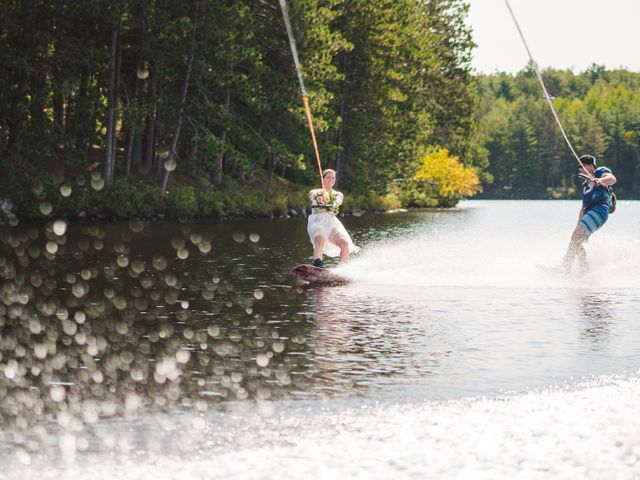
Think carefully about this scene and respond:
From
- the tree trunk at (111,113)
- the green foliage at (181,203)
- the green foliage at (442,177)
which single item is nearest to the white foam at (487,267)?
the green foliage at (181,203)

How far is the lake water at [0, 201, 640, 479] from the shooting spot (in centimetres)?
638

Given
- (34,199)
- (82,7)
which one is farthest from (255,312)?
(82,7)

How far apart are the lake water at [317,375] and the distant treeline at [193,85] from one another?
83.2ft

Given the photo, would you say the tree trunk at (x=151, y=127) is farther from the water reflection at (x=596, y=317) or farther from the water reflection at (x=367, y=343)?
the water reflection at (x=367, y=343)

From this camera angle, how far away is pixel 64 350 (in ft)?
33.6

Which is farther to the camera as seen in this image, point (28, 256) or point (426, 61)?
point (426, 61)

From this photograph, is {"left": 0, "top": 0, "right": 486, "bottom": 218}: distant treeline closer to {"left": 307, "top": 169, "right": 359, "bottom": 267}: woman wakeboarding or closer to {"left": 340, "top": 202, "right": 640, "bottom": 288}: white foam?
{"left": 340, "top": 202, "right": 640, "bottom": 288}: white foam

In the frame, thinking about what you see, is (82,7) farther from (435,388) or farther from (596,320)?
(435,388)

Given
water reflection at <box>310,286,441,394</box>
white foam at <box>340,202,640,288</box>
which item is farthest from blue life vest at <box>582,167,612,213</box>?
water reflection at <box>310,286,441,394</box>

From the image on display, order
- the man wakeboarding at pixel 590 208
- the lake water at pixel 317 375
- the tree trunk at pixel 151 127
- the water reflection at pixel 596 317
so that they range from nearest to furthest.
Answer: the lake water at pixel 317 375 → the water reflection at pixel 596 317 → the man wakeboarding at pixel 590 208 → the tree trunk at pixel 151 127

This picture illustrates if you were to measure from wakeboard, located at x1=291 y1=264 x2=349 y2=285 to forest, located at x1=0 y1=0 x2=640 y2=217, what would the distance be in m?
23.2

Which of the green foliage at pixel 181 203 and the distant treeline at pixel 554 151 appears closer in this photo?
the green foliage at pixel 181 203

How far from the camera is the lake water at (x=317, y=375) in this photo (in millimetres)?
6383

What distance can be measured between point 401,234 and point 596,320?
24557 millimetres
